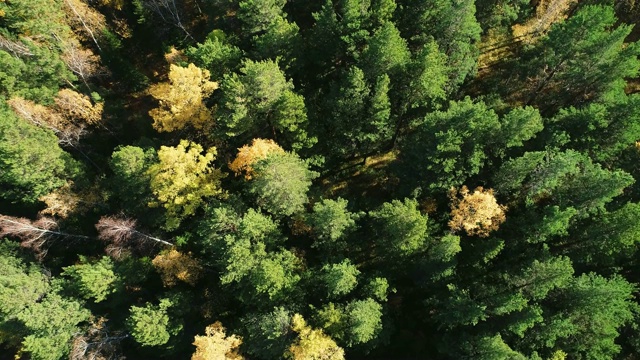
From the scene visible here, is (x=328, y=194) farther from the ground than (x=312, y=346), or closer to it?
farther from the ground

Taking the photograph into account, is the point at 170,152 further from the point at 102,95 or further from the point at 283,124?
the point at 102,95

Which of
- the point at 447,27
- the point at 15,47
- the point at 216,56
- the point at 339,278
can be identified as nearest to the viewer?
the point at 339,278

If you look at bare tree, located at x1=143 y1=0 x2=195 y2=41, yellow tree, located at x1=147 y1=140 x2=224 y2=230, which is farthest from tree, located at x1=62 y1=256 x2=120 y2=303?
bare tree, located at x1=143 y1=0 x2=195 y2=41

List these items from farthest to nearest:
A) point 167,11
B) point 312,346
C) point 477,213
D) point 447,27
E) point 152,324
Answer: point 167,11, point 447,27, point 152,324, point 477,213, point 312,346

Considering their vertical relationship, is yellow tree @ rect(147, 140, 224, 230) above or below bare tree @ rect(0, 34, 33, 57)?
below

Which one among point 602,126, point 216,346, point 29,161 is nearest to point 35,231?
point 29,161

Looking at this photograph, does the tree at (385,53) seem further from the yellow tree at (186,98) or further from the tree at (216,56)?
the yellow tree at (186,98)

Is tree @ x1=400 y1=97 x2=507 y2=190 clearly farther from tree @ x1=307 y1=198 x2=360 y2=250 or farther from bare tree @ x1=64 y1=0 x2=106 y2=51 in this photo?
bare tree @ x1=64 y1=0 x2=106 y2=51

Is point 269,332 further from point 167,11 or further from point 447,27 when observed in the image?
point 167,11
